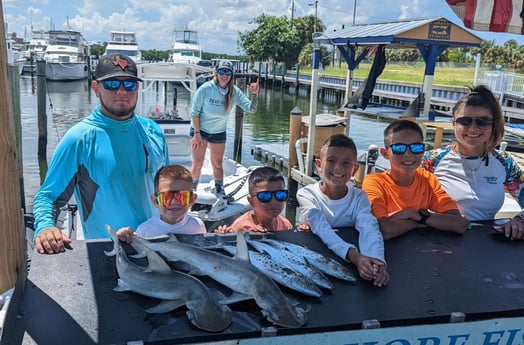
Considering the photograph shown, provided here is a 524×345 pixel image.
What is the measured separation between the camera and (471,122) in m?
2.85

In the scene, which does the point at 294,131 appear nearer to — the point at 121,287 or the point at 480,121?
the point at 480,121

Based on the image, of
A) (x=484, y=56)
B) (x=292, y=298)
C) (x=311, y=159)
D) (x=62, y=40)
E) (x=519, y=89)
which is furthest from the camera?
(x=62, y=40)

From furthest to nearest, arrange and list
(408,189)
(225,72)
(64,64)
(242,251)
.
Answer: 1. (64,64)
2. (225,72)
3. (408,189)
4. (242,251)

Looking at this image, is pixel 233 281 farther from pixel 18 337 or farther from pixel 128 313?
pixel 18 337

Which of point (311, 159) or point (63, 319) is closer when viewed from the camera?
point (63, 319)

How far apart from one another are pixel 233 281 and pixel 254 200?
3.71 feet

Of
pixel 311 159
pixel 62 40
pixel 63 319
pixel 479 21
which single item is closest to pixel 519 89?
pixel 311 159

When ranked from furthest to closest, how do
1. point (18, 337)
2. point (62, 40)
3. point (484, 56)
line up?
1. point (62, 40)
2. point (484, 56)
3. point (18, 337)

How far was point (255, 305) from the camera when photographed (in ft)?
5.62

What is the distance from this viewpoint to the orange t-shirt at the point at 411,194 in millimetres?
2826

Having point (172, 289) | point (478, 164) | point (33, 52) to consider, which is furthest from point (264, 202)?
point (33, 52)

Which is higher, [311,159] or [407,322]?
[407,322]

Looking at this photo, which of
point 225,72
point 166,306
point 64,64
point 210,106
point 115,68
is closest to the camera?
point 166,306

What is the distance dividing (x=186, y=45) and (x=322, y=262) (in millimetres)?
42069
